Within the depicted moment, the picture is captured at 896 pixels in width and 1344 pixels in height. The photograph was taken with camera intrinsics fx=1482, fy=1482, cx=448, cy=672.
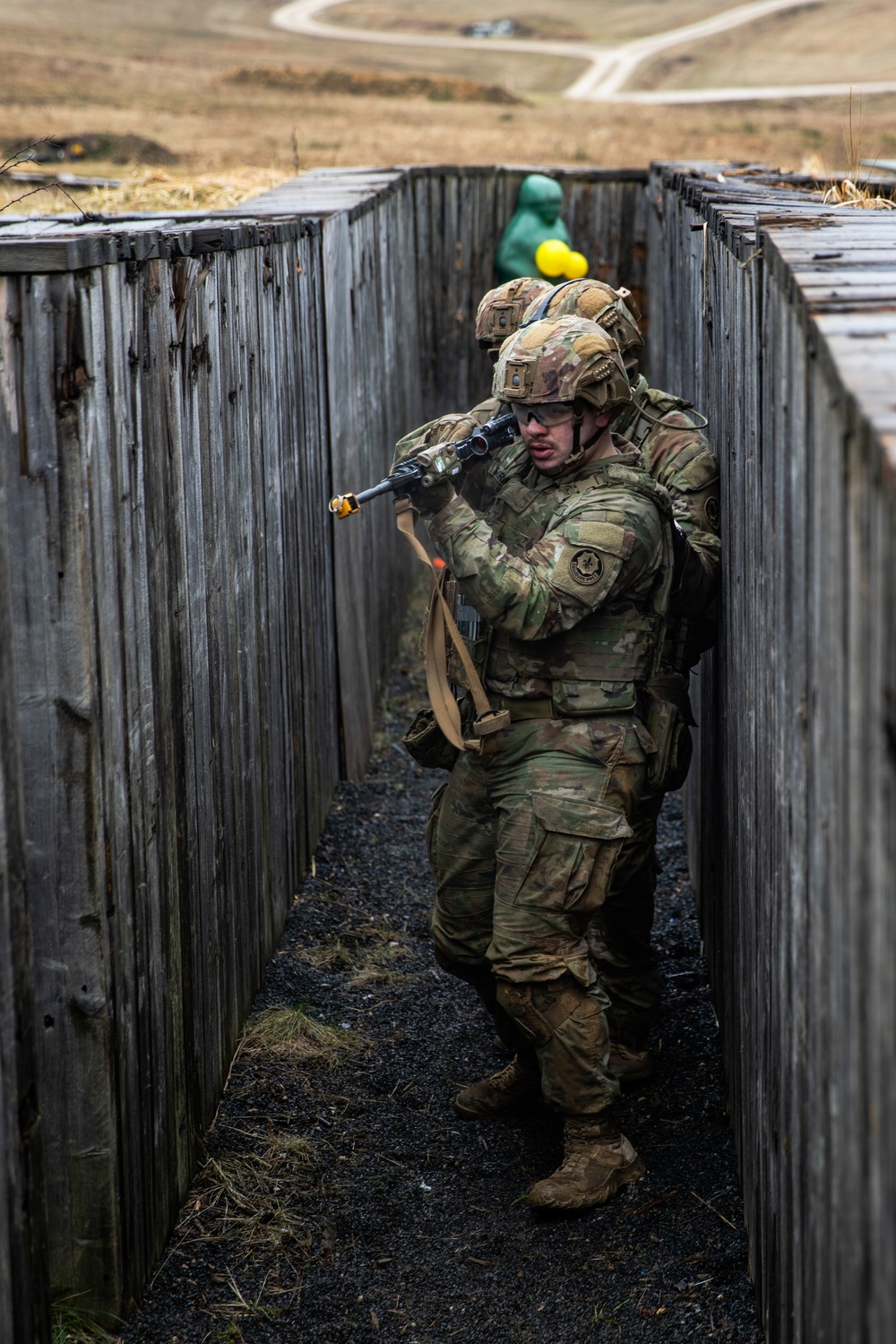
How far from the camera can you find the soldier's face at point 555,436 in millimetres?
3564

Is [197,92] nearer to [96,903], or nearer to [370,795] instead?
[370,795]

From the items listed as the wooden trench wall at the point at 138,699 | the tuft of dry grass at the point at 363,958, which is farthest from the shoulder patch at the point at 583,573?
the tuft of dry grass at the point at 363,958

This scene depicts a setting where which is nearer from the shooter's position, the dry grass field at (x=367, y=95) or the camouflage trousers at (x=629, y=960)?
the camouflage trousers at (x=629, y=960)

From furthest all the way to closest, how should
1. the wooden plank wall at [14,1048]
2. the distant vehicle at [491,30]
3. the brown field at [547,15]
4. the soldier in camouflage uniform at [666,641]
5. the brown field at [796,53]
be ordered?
1. the brown field at [547,15]
2. the distant vehicle at [491,30]
3. the brown field at [796,53]
4. the soldier in camouflage uniform at [666,641]
5. the wooden plank wall at [14,1048]

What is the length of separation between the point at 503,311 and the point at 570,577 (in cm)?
161

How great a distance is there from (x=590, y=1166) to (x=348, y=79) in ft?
122

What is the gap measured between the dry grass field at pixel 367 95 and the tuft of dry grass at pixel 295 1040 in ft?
20.4

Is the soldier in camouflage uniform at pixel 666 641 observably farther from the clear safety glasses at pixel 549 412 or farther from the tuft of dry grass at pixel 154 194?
the tuft of dry grass at pixel 154 194

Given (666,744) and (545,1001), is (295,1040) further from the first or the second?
(666,744)

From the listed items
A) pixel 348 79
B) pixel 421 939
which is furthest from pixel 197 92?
pixel 421 939

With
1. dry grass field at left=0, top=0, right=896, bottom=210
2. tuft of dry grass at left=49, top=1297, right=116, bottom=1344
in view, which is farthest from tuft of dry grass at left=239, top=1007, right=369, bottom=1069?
dry grass field at left=0, top=0, right=896, bottom=210

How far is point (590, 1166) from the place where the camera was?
3.57 m

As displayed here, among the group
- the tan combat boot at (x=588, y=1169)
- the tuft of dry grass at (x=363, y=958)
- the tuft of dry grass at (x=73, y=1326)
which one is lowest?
the tuft of dry grass at (x=363, y=958)

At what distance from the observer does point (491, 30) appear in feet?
193
